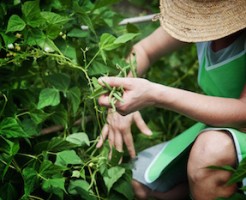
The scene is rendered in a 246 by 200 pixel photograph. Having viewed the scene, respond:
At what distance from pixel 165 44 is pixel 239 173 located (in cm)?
57

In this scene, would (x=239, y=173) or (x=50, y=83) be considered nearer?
(x=239, y=173)

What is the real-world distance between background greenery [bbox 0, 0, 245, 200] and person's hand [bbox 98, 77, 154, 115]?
85mm

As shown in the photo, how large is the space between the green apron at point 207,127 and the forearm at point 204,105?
4 centimetres

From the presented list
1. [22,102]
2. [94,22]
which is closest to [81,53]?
[94,22]

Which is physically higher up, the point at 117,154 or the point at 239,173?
the point at 239,173

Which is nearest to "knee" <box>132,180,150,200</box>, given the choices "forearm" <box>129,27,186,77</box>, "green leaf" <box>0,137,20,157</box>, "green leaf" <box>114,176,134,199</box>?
"green leaf" <box>114,176,134,199</box>

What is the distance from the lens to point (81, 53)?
1538 millimetres

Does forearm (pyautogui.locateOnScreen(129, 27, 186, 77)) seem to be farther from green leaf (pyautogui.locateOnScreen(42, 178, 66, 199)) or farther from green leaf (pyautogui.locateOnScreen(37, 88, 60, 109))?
green leaf (pyautogui.locateOnScreen(42, 178, 66, 199))

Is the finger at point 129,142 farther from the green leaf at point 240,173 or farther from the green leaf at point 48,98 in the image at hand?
the green leaf at point 240,173

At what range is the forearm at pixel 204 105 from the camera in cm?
131

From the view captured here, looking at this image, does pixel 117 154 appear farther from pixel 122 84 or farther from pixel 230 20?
pixel 230 20

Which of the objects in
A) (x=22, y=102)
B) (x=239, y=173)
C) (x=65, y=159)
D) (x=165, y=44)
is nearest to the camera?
(x=239, y=173)

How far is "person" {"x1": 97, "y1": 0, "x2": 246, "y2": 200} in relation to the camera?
1.26m

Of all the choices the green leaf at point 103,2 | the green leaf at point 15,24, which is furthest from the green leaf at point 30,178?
the green leaf at point 103,2
